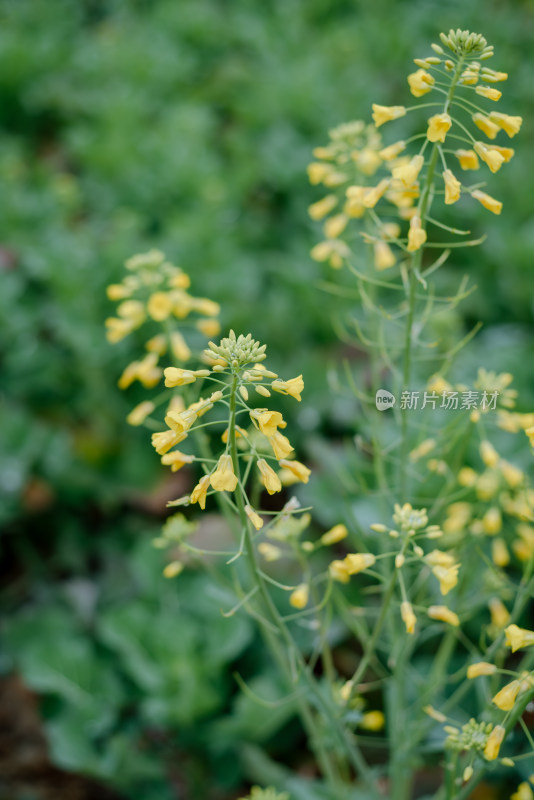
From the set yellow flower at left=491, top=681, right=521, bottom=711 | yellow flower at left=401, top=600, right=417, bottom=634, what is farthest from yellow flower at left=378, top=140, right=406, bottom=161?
yellow flower at left=491, top=681, right=521, bottom=711

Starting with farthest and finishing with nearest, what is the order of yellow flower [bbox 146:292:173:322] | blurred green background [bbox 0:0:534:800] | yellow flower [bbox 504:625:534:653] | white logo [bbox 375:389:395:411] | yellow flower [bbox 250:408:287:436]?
blurred green background [bbox 0:0:534:800]
yellow flower [bbox 146:292:173:322]
white logo [bbox 375:389:395:411]
yellow flower [bbox 504:625:534:653]
yellow flower [bbox 250:408:287:436]

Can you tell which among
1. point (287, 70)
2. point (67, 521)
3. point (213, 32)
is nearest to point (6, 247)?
point (67, 521)

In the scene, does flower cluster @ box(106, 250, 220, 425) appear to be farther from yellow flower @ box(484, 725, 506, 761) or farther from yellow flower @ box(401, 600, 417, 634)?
yellow flower @ box(484, 725, 506, 761)

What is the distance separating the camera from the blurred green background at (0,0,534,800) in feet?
6.58

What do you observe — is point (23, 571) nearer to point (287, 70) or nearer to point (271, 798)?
point (271, 798)

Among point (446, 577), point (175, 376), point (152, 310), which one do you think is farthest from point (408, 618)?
point (152, 310)

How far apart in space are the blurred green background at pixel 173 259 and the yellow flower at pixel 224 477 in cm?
108

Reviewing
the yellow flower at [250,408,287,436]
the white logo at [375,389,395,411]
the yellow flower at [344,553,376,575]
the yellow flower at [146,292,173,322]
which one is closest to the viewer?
the yellow flower at [250,408,287,436]

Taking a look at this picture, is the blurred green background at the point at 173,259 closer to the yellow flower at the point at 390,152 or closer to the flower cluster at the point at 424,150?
the flower cluster at the point at 424,150

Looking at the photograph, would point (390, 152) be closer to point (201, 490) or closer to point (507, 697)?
point (201, 490)

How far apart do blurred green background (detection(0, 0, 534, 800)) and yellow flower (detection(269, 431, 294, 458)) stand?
1086mm

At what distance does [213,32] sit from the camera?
4.63 meters

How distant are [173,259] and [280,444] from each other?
1.89 m

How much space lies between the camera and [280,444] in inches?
37.5
